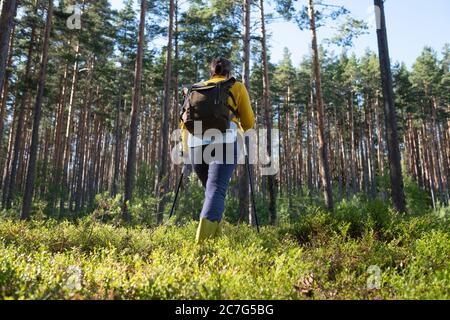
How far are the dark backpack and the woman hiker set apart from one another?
0.04 feet

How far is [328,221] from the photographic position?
200 inches

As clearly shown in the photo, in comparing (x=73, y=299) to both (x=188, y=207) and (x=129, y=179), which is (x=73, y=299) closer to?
(x=129, y=179)

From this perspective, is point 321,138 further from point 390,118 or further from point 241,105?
point 241,105

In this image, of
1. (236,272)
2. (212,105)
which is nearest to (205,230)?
(236,272)

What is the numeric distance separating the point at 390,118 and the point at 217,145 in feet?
26.6

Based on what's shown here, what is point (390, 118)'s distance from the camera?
10.4 m

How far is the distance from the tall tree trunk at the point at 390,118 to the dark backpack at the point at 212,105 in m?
7.40

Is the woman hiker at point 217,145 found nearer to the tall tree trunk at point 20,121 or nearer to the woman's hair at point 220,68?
the woman's hair at point 220,68

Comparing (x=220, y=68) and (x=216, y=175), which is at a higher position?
(x=220, y=68)

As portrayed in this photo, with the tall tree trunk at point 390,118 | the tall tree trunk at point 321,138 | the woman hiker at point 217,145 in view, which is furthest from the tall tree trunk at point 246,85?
the woman hiker at point 217,145

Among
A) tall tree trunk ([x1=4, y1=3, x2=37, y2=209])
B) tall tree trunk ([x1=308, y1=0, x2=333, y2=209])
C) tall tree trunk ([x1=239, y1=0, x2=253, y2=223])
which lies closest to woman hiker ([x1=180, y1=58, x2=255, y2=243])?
tall tree trunk ([x1=239, y1=0, x2=253, y2=223])

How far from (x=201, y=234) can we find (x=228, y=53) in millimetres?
23790

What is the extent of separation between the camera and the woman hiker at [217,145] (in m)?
3.91
